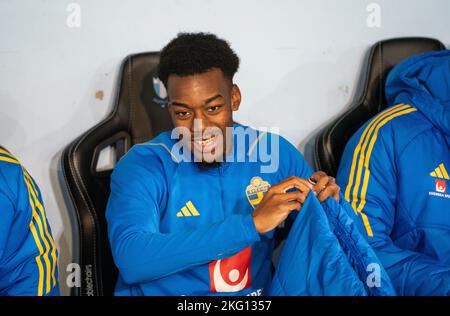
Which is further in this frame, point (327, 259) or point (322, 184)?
point (322, 184)

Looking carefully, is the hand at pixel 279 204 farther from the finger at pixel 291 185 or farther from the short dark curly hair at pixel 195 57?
the short dark curly hair at pixel 195 57

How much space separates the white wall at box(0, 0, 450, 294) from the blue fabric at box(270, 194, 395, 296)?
88 cm

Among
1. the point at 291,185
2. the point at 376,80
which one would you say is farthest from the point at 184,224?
the point at 376,80

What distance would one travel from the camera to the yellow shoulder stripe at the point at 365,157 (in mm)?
1491

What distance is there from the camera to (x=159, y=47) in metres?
1.98

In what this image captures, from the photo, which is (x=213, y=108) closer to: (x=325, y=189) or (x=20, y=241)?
(x=325, y=189)

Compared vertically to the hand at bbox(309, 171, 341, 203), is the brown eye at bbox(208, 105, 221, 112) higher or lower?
higher

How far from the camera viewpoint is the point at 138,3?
1950 mm

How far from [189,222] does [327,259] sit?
405 mm

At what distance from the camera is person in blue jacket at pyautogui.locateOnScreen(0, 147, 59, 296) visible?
4.15 ft

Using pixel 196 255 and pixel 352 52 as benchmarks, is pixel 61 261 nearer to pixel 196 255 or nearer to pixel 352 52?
pixel 196 255

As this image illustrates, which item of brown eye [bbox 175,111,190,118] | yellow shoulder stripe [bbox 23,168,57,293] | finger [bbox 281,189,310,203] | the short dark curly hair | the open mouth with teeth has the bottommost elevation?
yellow shoulder stripe [bbox 23,168,57,293]

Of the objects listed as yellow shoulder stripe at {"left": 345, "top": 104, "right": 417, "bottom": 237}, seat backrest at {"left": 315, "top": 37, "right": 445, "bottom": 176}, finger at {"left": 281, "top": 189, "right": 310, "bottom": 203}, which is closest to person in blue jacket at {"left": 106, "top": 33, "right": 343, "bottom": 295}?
finger at {"left": 281, "top": 189, "right": 310, "bottom": 203}

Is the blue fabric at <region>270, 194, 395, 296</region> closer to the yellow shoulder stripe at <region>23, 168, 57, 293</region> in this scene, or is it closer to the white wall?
the yellow shoulder stripe at <region>23, 168, 57, 293</region>
